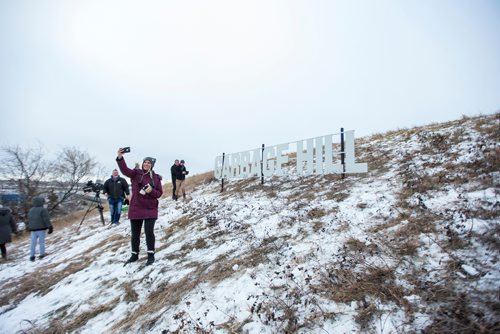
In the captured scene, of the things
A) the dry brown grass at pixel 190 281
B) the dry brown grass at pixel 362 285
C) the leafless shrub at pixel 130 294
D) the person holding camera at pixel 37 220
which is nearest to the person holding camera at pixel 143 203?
the leafless shrub at pixel 130 294

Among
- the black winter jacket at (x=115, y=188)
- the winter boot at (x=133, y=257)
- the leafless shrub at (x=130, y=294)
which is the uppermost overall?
the black winter jacket at (x=115, y=188)

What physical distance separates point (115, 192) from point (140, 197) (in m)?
6.66

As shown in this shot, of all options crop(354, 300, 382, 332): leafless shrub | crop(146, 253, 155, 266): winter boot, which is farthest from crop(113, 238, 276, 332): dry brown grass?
crop(354, 300, 382, 332): leafless shrub

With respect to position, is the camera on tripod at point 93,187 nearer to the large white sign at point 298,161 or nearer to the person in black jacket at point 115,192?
the person in black jacket at point 115,192

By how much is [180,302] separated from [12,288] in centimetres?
659

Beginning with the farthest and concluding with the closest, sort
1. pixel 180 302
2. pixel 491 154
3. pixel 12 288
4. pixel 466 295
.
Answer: pixel 12 288
pixel 491 154
pixel 180 302
pixel 466 295

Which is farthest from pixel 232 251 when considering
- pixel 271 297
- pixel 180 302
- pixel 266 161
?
pixel 266 161

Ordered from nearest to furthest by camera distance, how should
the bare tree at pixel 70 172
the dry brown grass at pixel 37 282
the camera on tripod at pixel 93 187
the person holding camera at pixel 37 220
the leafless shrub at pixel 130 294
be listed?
the leafless shrub at pixel 130 294 < the dry brown grass at pixel 37 282 < the person holding camera at pixel 37 220 < the camera on tripod at pixel 93 187 < the bare tree at pixel 70 172

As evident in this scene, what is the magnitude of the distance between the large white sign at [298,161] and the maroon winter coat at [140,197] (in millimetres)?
5424

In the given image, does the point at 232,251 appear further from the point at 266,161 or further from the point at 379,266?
the point at 266,161

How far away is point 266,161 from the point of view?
11516mm

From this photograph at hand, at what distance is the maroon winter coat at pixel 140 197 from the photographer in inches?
242

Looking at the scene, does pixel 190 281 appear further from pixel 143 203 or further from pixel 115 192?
pixel 115 192

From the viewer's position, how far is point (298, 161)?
10000 mm
